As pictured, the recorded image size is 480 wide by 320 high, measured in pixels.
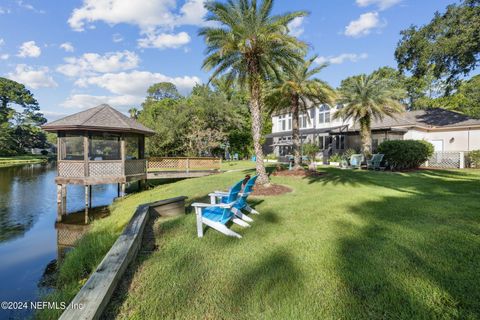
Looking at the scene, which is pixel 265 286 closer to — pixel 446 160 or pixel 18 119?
pixel 446 160

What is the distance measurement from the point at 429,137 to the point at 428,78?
58.7ft

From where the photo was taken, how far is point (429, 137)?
75.8 ft

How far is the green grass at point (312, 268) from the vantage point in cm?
292

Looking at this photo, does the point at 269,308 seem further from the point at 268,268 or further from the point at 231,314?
the point at 268,268

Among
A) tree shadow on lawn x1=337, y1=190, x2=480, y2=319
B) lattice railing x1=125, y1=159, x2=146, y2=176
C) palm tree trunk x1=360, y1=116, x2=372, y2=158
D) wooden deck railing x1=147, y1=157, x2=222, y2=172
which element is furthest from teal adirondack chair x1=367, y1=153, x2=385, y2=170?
lattice railing x1=125, y1=159, x2=146, y2=176

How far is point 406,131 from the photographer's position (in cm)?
2180

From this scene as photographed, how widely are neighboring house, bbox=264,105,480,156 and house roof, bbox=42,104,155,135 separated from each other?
11377mm

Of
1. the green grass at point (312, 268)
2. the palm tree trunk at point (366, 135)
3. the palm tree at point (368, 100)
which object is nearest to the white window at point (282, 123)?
the palm tree at point (368, 100)

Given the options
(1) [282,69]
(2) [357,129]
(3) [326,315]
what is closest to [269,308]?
(3) [326,315]

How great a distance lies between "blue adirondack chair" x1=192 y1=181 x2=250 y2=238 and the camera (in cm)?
509

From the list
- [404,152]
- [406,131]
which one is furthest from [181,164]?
[406,131]

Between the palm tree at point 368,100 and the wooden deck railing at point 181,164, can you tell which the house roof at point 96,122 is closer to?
the wooden deck railing at point 181,164

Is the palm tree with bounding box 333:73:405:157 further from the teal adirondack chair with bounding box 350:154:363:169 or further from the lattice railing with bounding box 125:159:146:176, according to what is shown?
the lattice railing with bounding box 125:159:146:176

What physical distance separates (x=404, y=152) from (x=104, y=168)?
1834 centimetres
